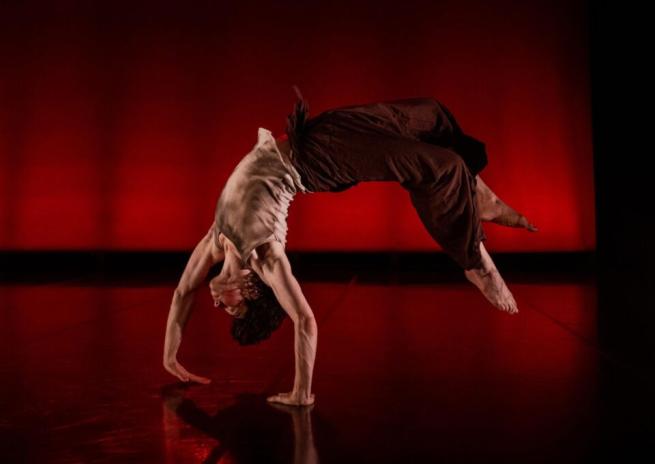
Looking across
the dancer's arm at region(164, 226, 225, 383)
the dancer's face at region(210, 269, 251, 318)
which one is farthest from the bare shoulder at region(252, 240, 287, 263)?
the dancer's arm at region(164, 226, 225, 383)

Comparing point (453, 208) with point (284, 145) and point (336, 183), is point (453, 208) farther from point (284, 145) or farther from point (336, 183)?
point (284, 145)

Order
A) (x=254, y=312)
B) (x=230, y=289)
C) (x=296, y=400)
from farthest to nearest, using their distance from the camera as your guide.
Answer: (x=254, y=312) < (x=230, y=289) < (x=296, y=400)

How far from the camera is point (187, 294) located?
265cm

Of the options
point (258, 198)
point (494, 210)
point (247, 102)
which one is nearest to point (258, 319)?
point (258, 198)

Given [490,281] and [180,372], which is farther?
[180,372]

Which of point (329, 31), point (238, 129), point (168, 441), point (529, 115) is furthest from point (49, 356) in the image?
point (529, 115)

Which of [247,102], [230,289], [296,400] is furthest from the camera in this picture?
[247,102]

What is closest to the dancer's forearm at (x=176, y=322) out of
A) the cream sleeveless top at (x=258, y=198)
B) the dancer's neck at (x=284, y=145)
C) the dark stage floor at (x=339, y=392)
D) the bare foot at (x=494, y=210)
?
the dark stage floor at (x=339, y=392)

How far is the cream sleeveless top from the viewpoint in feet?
7.53

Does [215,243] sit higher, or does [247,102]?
[247,102]

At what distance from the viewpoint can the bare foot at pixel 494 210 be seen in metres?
2.47

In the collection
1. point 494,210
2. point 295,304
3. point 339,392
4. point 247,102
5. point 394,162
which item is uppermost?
point 247,102

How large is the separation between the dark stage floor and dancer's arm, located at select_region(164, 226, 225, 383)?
72mm

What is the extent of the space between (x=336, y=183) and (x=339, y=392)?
0.72 metres
